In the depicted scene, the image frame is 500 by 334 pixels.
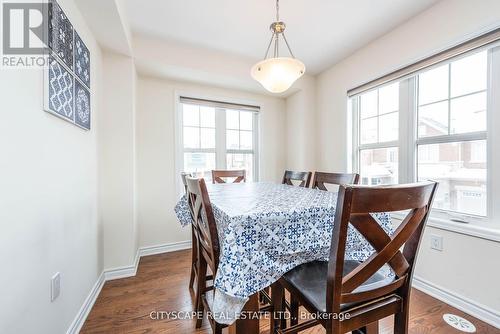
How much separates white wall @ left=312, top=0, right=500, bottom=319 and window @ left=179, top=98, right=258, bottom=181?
Answer: 4.63ft

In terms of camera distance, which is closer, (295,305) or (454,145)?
(295,305)

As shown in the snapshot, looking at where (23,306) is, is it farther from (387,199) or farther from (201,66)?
(201,66)

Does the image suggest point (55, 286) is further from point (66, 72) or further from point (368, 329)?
point (368, 329)

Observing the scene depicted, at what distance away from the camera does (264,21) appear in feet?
6.70

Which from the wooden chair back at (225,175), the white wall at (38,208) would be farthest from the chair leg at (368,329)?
the wooden chair back at (225,175)

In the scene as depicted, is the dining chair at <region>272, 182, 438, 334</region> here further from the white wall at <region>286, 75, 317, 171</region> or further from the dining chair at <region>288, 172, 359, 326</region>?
the white wall at <region>286, 75, 317, 171</region>

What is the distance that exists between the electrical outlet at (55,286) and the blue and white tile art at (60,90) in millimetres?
892

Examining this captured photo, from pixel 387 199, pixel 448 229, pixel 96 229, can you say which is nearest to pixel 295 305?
pixel 387 199

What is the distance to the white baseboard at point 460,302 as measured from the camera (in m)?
1.45

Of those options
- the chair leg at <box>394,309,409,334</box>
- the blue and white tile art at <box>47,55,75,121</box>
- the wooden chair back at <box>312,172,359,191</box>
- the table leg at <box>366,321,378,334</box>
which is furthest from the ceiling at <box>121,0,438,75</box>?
the table leg at <box>366,321,378,334</box>

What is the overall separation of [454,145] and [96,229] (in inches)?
123

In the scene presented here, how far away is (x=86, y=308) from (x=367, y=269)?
190cm

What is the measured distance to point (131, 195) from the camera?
7.08 ft

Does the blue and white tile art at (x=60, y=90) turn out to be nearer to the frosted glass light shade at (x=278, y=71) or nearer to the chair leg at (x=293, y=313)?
the frosted glass light shade at (x=278, y=71)
